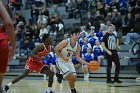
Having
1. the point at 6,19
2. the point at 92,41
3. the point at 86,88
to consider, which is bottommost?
the point at 86,88

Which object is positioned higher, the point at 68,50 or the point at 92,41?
the point at 68,50

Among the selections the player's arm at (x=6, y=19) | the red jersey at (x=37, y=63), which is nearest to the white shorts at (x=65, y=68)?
the red jersey at (x=37, y=63)

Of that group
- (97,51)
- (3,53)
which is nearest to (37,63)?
(3,53)

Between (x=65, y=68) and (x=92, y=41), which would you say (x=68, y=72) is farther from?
(x=92, y=41)

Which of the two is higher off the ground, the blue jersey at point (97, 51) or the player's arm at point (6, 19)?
the player's arm at point (6, 19)

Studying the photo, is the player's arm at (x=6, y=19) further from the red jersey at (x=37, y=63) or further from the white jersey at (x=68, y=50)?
the red jersey at (x=37, y=63)

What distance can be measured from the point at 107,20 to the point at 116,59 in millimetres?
5860

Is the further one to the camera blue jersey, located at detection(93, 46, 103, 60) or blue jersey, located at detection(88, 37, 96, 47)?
blue jersey, located at detection(88, 37, 96, 47)

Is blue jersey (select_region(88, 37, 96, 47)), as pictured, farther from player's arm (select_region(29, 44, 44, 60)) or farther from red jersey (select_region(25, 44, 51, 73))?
player's arm (select_region(29, 44, 44, 60))

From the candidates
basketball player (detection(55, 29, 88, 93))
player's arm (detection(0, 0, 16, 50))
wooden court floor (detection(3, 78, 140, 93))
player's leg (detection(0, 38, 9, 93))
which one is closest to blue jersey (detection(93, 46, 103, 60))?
wooden court floor (detection(3, 78, 140, 93))

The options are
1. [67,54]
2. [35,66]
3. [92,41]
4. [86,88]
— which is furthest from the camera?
[92,41]

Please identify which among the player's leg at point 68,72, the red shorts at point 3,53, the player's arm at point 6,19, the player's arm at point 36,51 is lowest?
the player's leg at point 68,72

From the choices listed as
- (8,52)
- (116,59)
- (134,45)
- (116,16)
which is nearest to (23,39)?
(116,16)

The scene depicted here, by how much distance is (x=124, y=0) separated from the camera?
2050 centimetres
